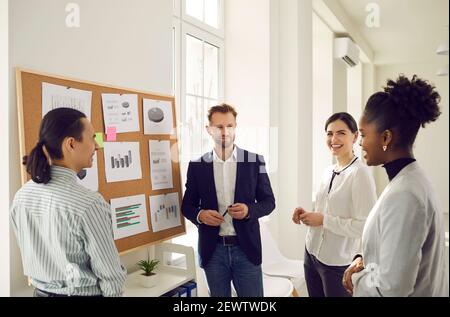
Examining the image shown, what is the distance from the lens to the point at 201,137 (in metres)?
1.55

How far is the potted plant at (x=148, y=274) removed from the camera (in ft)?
4.55

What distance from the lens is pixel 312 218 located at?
120 cm

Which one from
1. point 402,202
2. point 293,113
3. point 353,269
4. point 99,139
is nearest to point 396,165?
point 402,202

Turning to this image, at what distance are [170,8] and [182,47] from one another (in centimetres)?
16

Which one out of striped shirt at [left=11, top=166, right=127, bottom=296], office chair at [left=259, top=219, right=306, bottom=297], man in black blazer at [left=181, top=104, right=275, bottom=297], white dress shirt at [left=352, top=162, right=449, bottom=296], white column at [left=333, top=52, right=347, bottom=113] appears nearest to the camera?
white dress shirt at [left=352, top=162, right=449, bottom=296]

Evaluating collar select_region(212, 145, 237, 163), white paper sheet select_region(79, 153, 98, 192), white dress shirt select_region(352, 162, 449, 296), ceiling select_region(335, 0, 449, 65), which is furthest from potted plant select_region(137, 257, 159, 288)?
ceiling select_region(335, 0, 449, 65)

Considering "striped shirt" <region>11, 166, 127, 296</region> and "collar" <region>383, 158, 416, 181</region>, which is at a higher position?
"collar" <region>383, 158, 416, 181</region>

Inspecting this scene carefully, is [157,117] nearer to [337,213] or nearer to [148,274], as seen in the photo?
[148,274]

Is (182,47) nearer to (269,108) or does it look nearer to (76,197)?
(269,108)

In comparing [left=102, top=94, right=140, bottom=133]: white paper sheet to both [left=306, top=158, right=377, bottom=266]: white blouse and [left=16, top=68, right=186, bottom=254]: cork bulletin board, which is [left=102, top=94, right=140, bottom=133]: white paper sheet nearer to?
[left=16, top=68, right=186, bottom=254]: cork bulletin board

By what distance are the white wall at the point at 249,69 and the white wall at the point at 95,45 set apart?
0.25m

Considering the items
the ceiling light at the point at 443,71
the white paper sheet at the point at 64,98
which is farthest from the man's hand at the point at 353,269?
the white paper sheet at the point at 64,98

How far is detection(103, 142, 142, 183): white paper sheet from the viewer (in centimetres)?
134
